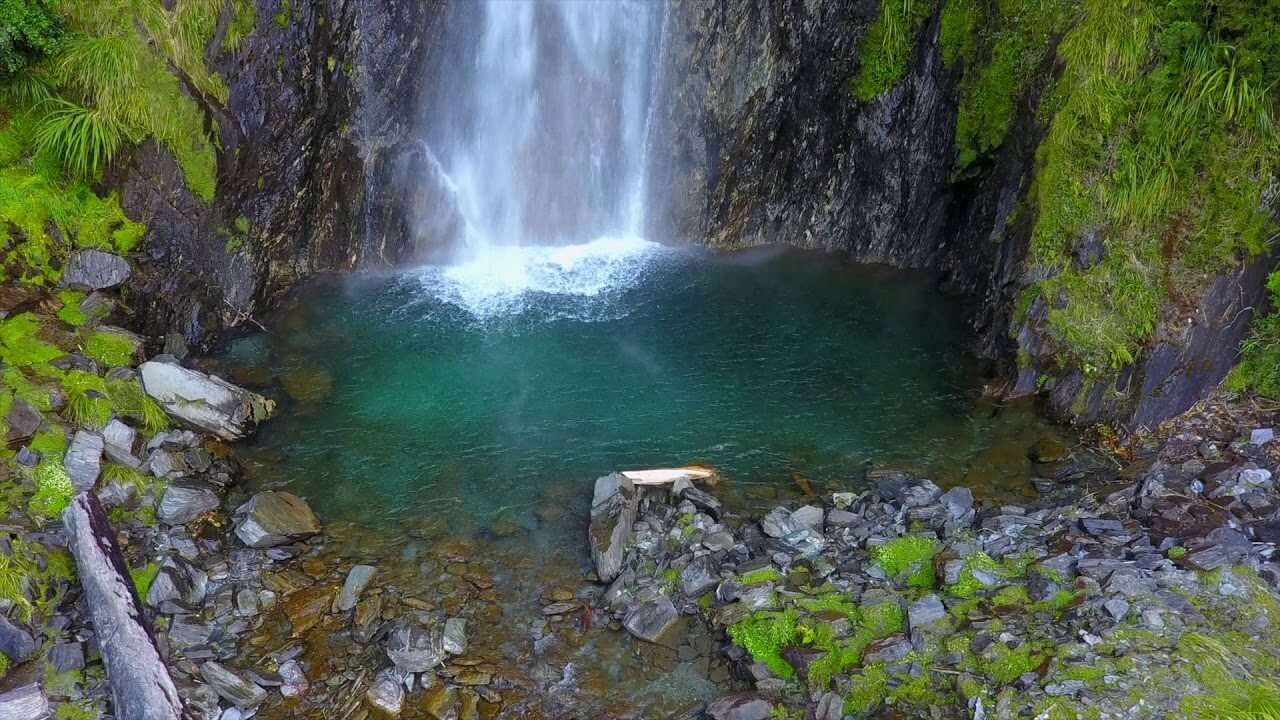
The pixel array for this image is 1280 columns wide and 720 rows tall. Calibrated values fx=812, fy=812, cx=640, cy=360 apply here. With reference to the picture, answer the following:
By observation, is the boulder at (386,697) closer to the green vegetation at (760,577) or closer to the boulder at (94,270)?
the green vegetation at (760,577)

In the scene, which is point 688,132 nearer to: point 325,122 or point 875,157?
point 875,157

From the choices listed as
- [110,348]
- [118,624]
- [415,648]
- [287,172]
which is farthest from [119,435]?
[287,172]

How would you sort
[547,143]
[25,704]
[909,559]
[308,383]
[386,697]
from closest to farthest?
[25,704], [386,697], [909,559], [308,383], [547,143]

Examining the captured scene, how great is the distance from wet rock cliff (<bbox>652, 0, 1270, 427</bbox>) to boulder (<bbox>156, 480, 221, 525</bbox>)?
11.9 meters

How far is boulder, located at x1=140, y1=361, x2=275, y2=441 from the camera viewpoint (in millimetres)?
11648

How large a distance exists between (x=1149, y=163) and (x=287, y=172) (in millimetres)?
14403

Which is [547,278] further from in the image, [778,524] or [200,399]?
[778,524]

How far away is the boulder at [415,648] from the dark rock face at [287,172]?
7.60 meters

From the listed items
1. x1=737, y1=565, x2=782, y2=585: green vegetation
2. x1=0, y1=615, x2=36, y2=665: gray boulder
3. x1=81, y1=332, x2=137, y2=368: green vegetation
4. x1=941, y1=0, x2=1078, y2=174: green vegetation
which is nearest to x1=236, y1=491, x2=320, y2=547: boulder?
x1=0, y1=615, x2=36, y2=665: gray boulder

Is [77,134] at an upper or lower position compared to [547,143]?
lower

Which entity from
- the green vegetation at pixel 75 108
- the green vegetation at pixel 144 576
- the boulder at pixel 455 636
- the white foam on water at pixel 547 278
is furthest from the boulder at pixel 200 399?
the boulder at pixel 455 636

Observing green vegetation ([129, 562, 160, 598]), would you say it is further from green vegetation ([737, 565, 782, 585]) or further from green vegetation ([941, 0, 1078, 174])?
green vegetation ([941, 0, 1078, 174])

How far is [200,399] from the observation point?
38.8 feet

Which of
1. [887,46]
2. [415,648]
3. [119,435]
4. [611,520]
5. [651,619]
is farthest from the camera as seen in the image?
[887,46]
